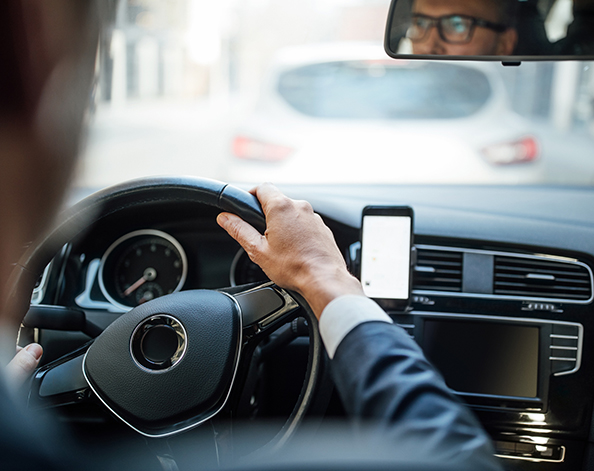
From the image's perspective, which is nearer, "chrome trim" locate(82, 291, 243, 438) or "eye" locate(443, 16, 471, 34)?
"chrome trim" locate(82, 291, 243, 438)

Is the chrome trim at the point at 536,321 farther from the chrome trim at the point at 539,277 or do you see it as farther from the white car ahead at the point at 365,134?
the white car ahead at the point at 365,134

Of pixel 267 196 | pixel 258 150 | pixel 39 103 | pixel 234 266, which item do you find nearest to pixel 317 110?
pixel 258 150

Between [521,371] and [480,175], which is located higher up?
[480,175]

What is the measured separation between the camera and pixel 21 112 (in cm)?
48

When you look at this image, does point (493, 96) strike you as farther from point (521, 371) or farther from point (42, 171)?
point (42, 171)

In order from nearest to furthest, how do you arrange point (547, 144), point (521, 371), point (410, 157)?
1. point (521, 371)
2. point (410, 157)
3. point (547, 144)

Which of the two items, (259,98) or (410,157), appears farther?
(259,98)

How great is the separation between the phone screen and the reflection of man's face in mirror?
1.68ft

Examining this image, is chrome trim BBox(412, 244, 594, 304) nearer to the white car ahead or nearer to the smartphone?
the smartphone

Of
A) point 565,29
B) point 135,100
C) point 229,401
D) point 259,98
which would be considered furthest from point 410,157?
point 135,100

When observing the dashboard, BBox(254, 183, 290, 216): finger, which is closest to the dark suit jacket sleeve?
BBox(254, 183, 290, 216): finger

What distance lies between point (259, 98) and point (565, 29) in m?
2.72

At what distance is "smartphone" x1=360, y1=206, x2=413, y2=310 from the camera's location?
1.75 metres

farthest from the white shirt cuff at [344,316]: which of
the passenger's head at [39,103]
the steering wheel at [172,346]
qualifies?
the passenger's head at [39,103]
